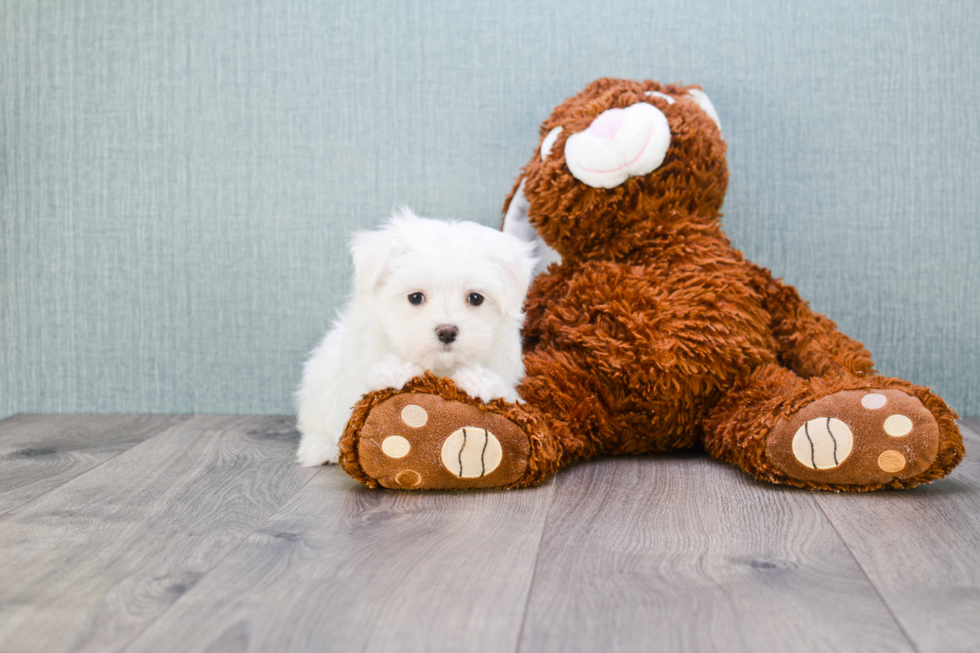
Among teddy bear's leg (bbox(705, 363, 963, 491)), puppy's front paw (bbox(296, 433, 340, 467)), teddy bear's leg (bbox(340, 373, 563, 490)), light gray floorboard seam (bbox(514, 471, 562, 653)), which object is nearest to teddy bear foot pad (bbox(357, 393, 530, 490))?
teddy bear's leg (bbox(340, 373, 563, 490))

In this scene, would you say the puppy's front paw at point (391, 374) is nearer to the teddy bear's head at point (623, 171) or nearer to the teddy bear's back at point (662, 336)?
the teddy bear's back at point (662, 336)

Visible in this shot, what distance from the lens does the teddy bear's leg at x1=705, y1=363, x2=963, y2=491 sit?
3.97ft

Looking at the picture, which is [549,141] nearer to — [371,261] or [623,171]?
[623,171]

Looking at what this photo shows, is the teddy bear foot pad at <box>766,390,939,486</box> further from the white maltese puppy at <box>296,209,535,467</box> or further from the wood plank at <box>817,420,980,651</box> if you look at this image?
the white maltese puppy at <box>296,209,535,467</box>

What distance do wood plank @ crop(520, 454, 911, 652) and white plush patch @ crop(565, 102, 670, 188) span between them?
608 millimetres

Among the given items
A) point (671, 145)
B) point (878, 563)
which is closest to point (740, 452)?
point (878, 563)

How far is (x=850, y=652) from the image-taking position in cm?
74

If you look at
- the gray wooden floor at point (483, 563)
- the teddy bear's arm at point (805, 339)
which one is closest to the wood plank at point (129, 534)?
the gray wooden floor at point (483, 563)

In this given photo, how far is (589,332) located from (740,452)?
0.35 m

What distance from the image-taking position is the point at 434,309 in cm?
127

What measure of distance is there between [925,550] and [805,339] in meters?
0.66

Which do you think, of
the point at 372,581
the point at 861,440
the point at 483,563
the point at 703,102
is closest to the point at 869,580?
the point at 861,440

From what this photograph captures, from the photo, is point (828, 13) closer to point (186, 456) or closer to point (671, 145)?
point (671, 145)

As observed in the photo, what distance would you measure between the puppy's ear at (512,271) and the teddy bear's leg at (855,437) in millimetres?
463
